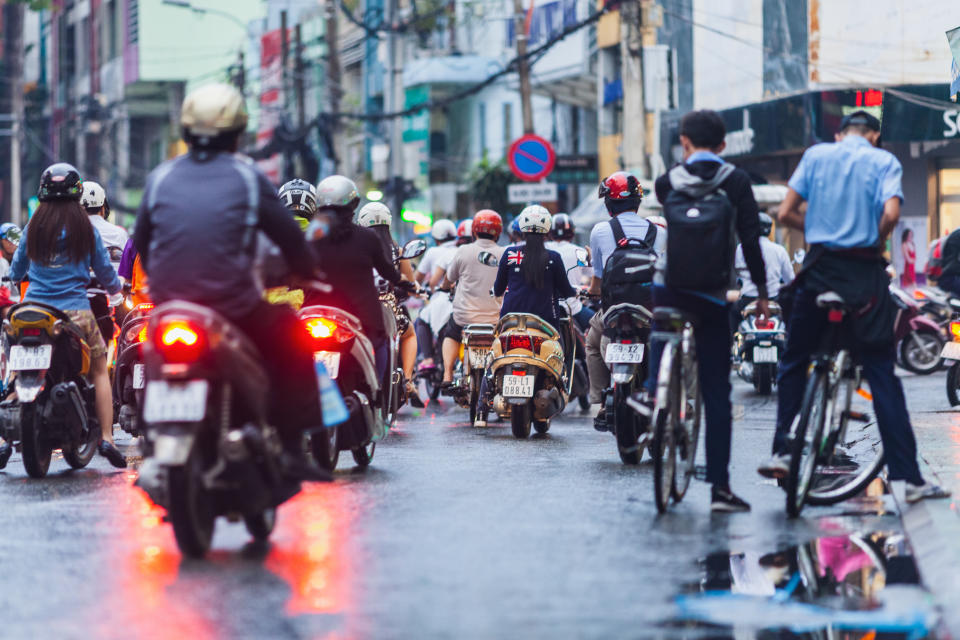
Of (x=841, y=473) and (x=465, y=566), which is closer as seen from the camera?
(x=465, y=566)

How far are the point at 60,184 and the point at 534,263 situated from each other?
13.3ft

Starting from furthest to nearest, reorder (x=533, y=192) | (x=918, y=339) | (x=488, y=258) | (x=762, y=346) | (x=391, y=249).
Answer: (x=533, y=192) → (x=918, y=339) → (x=762, y=346) → (x=488, y=258) → (x=391, y=249)

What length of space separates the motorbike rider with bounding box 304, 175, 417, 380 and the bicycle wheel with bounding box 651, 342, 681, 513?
8.53ft

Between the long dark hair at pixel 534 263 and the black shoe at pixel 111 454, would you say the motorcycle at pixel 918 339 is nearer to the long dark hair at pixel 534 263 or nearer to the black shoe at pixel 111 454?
the long dark hair at pixel 534 263

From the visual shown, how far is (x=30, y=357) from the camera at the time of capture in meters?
10.4

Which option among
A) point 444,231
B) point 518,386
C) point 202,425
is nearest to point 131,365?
point 518,386

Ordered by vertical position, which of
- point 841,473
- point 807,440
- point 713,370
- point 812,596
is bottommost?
point 812,596

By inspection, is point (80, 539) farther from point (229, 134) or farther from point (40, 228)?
point (40, 228)

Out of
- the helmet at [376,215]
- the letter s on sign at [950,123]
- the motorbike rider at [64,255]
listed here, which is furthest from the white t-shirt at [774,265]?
the letter s on sign at [950,123]

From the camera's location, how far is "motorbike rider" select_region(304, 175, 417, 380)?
10.7 m

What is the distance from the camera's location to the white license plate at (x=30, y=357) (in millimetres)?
10430

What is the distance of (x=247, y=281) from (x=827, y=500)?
10.0 feet

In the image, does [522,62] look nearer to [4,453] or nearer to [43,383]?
[4,453]

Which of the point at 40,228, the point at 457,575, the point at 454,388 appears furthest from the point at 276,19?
the point at 457,575
